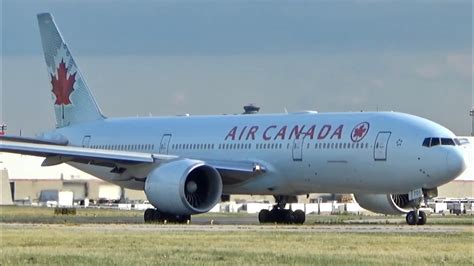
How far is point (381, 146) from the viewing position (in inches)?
1905

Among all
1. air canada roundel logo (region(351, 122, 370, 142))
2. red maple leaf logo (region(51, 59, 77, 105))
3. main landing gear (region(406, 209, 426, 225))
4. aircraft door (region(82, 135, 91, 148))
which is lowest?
main landing gear (region(406, 209, 426, 225))


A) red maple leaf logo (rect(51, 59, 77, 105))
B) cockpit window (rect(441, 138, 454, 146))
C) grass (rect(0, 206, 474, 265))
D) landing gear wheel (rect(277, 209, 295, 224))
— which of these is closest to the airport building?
red maple leaf logo (rect(51, 59, 77, 105))

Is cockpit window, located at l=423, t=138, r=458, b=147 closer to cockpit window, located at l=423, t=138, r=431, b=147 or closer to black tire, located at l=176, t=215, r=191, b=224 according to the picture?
cockpit window, located at l=423, t=138, r=431, b=147

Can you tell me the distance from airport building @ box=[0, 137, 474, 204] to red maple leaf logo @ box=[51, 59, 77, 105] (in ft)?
50.7

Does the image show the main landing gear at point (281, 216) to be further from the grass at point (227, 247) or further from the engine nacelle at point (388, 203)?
the grass at point (227, 247)

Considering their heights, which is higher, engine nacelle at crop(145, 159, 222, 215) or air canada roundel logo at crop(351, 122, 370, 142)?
air canada roundel logo at crop(351, 122, 370, 142)

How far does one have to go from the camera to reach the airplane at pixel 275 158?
48.0m

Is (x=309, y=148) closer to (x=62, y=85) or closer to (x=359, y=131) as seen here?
(x=359, y=131)

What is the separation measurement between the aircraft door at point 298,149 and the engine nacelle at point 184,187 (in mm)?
3123

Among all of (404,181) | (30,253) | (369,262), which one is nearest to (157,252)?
(30,253)

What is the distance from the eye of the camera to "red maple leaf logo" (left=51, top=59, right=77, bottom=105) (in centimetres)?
6262

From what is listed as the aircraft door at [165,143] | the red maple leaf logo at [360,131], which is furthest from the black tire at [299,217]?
the aircraft door at [165,143]

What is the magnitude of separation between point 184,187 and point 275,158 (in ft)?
15.3

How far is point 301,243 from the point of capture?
110 feet
